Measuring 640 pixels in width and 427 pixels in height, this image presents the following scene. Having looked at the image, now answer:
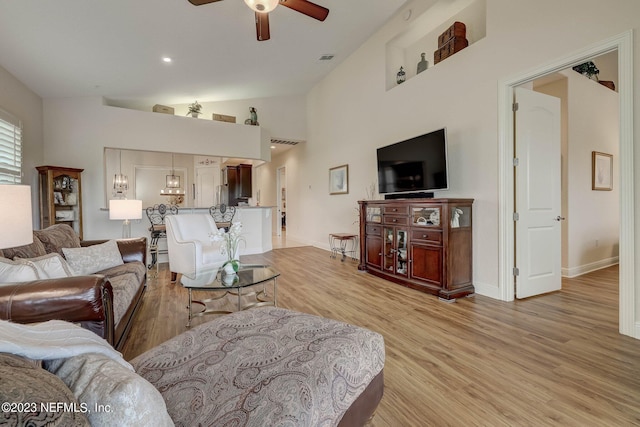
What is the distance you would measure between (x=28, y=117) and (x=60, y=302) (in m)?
4.65

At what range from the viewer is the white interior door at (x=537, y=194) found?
10.1 feet

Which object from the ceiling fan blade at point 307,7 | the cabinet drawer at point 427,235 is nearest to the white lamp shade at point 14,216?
the ceiling fan blade at point 307,7

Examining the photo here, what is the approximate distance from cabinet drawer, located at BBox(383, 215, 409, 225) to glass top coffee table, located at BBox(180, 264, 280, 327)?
1.81m

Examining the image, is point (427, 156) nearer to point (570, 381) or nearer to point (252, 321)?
A: point (570, 381)

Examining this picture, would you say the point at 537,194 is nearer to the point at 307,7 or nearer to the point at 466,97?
the point at 466,97

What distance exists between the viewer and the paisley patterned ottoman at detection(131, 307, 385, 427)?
87 cm

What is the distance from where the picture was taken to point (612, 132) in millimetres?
4418

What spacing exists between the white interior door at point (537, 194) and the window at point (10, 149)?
6.27 m

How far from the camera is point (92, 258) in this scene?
8.58 ft

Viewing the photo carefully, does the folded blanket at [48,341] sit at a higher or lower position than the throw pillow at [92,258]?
higher

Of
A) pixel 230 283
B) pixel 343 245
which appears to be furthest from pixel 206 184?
pixel 230 283

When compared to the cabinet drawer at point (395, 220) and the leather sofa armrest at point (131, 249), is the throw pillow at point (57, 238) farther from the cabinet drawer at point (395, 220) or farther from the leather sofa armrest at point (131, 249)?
the cabinet drawer at point (395, 220)

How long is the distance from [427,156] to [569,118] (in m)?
2.28

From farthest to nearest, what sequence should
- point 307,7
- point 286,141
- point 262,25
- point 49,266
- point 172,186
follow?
point 172,186
point 286,141
point 262,25
point 307,7
point 49,266
